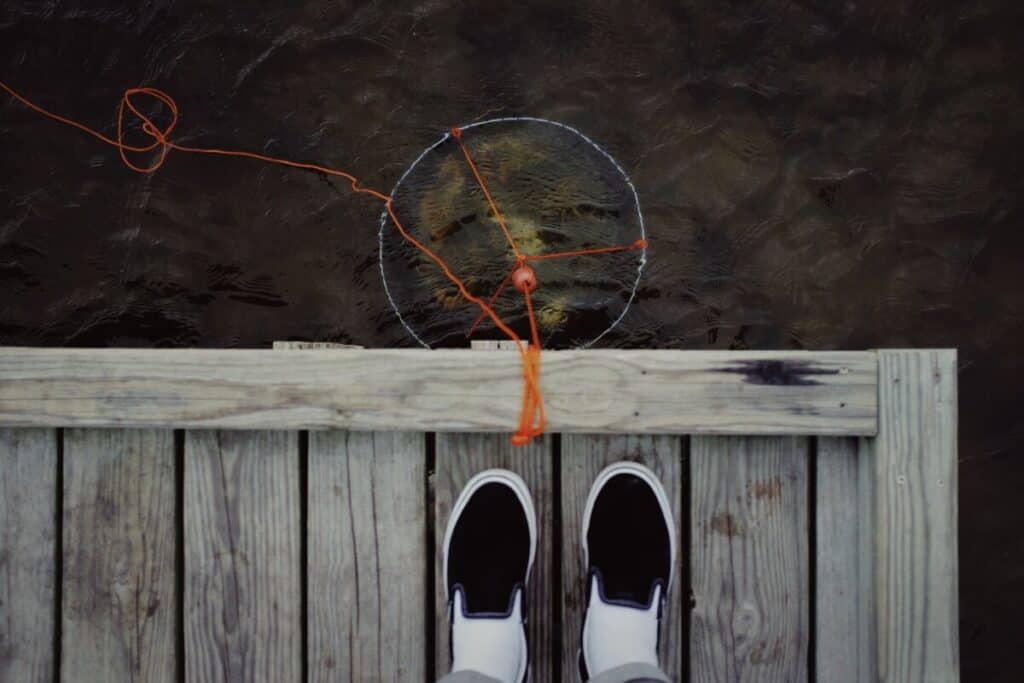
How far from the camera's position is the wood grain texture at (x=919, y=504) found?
1.06 metres

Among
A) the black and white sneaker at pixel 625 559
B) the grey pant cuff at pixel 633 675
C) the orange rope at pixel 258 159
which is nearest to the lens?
the grey pant cuff at pixel 633 675

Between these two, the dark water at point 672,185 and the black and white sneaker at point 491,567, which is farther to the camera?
the dark water at point 672,185

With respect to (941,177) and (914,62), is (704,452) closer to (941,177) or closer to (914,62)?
(941,177)

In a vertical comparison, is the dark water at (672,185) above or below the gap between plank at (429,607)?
above

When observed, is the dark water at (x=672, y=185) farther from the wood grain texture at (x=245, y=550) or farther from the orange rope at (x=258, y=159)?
the wood grain texture at (x=245, y=550)

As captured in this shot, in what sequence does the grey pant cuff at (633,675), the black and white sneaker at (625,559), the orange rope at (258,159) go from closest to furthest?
the grey pant cuff at (633,675), the black and white sneaker at (625,559), the orange rope at (258,159)

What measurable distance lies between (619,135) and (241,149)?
0.92 m

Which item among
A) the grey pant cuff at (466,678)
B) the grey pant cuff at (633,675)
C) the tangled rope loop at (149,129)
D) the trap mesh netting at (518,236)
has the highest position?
the tangled rope loop at (149,129)

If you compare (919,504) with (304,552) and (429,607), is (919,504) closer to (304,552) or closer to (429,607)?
(429,607)

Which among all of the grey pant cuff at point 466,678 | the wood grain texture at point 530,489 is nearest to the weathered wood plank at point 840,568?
the wood grain texture at point 530,489

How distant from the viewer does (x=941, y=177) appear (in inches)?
62.5

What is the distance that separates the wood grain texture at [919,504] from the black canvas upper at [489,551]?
0.60m

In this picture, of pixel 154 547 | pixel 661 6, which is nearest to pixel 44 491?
pixel 154 547

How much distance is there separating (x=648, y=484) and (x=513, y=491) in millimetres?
235
